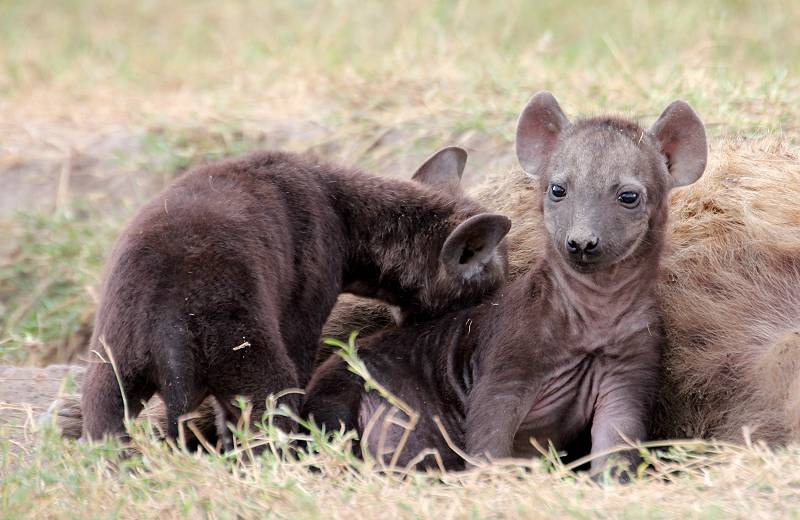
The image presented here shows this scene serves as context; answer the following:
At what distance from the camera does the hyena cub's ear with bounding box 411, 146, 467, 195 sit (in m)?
5.29

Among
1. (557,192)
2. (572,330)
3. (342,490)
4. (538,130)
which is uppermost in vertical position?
(538,130)

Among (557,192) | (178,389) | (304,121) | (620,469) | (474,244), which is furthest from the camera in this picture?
(304,121)

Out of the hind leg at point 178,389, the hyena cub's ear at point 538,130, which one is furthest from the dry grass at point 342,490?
the hyena cub's ear at point 538,130

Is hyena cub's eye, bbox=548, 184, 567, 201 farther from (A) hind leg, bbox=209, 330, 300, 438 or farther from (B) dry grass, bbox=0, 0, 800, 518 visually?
(A) hind leg, bbox=209, 330, 300, 438

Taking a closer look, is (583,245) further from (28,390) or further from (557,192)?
(28,390)

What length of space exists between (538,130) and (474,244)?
48 cm

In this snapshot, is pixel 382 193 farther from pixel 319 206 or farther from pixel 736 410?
pixel 736 410

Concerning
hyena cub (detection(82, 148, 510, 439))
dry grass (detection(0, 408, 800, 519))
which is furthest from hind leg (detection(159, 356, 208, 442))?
dry grass (detection(0, 408, 800, 519))

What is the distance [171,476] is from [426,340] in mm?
1483

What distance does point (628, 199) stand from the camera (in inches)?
159

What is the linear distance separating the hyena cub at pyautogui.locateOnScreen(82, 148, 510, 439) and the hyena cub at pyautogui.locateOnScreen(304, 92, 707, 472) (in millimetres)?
303

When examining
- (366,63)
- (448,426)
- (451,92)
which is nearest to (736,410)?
(448,426)

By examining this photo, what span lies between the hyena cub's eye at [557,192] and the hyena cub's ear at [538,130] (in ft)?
1.04

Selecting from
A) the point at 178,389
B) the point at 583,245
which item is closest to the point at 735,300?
the point at 583,245
